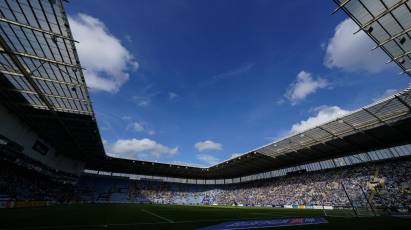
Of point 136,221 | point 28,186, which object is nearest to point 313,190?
point 136,221

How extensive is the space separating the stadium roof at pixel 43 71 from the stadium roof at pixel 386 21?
68.8ft

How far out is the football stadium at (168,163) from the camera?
16281mm

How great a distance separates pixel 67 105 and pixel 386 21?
3484cm

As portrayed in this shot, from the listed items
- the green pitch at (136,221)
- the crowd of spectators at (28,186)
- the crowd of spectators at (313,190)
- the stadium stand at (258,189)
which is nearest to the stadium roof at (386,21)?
the crowd of spectators at (313,190)

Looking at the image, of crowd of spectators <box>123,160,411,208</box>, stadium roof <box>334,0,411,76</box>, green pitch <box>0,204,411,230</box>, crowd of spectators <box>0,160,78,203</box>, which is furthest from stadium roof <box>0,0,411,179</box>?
green pitch <box>0,204,411,230</box>

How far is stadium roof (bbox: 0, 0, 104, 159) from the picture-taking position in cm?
1616

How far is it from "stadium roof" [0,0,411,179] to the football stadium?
0.39 ft

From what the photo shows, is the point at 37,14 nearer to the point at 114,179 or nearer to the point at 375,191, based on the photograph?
the point at 375,191

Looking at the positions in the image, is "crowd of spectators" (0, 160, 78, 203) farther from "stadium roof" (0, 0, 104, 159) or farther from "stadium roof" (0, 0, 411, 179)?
"stadium roof" (0, 0, 104, 159)

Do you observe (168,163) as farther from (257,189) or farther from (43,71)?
(43,71)

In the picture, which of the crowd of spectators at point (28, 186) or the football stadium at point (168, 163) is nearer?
the football stadium at point (168, 163)

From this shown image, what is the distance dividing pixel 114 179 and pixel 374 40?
252ft

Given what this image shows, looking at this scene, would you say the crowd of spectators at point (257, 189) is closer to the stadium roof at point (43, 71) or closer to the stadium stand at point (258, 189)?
the stadium stand at point (258, 189)

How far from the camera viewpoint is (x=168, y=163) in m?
66.2
